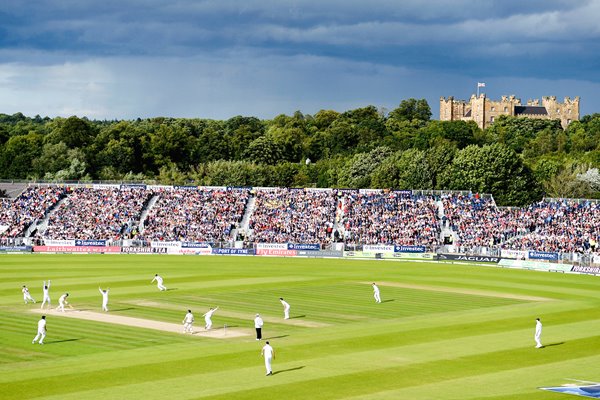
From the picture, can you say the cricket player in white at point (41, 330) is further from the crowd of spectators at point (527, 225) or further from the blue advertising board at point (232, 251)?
the crowd of spectators at point (527, 225)

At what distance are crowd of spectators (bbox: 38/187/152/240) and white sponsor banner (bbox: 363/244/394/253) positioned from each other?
2214 cm

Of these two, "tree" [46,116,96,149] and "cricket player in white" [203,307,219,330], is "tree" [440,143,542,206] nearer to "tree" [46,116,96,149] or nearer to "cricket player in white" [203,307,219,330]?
"cricket player in white" [203,307,219,330]

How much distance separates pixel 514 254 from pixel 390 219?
536 inches

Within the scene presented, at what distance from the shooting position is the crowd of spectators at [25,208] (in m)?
82.1

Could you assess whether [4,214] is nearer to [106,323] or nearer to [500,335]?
[106,323]

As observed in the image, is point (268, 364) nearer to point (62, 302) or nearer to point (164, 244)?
point (62, 302)

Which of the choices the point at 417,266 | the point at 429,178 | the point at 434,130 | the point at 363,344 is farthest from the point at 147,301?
the point at 434,130

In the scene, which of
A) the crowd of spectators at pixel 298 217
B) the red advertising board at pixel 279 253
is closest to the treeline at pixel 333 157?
the crowd of spectators at pixel 298 217

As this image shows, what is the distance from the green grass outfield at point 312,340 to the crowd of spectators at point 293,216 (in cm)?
2086

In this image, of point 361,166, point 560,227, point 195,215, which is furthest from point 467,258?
point 361,166

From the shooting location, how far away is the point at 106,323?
3653 centimetres

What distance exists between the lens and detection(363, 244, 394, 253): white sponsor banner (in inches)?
2973

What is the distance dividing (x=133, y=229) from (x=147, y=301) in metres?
39.2

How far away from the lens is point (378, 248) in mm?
75812
